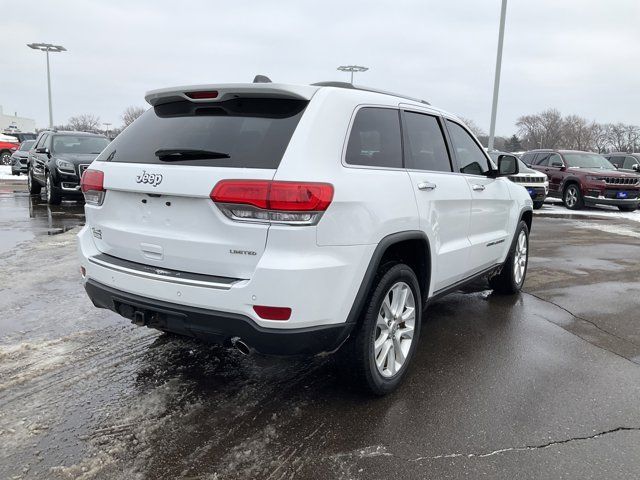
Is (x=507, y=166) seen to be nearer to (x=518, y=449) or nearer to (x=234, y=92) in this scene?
(x=518, y=449)

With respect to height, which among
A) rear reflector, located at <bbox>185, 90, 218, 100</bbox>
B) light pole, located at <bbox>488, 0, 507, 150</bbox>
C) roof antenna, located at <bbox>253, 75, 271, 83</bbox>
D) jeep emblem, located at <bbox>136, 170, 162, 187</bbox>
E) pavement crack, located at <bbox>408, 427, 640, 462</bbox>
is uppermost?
light pole, located at <bbox>488, 0, 507, 150</bbox>

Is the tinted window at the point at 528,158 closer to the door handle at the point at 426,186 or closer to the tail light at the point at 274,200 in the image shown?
the door handle at the point at 426,186

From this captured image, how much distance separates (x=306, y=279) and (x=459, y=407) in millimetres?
1422

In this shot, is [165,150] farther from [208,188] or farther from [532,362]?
[532,362]

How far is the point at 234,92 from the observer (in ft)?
9.57

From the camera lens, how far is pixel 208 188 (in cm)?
268

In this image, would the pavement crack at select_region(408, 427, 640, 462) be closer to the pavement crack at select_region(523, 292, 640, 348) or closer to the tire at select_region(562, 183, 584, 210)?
the pavement crack at select_region(523, 292, 640, 348)

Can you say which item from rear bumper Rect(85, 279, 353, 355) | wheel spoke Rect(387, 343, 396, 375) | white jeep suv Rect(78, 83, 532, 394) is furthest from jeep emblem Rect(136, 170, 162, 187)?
wheel spoke Rect(387, 343, 396, 375)

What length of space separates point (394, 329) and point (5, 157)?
33178mm

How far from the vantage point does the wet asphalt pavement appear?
103 inches

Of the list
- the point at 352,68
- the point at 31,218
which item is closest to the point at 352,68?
the point at 352,68

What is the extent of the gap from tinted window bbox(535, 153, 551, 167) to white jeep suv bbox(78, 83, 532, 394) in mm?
15794

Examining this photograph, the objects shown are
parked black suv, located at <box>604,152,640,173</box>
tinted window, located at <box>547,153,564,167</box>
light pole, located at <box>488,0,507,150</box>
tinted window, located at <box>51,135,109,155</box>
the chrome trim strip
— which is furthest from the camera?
parked black suv, located at <box>604,152,640,173</box>

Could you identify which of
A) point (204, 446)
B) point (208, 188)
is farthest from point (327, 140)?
point (204, 446)
